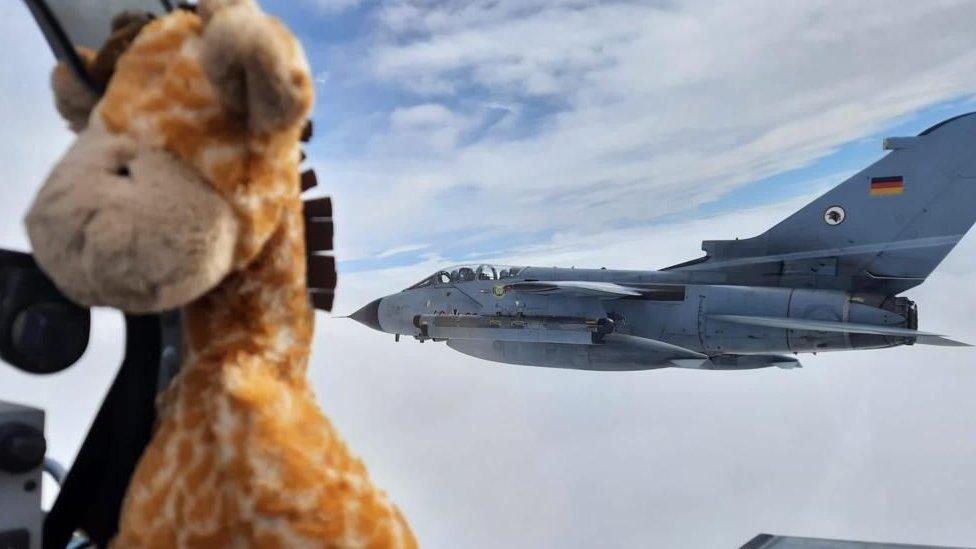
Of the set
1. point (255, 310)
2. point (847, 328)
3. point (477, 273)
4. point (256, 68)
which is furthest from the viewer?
point (477, 273)

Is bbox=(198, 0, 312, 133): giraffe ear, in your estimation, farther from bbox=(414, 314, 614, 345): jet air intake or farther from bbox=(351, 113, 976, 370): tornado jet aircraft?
bbox=(414, 314, 614, 345): jet air intake

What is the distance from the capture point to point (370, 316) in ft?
32.4

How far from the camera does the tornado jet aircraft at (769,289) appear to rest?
767 centimetres

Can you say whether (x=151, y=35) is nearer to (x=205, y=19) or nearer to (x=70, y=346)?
(x=205, y=19)

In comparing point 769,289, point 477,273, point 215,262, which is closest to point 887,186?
point 769,289

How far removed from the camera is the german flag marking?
8109mm

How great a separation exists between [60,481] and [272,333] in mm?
683

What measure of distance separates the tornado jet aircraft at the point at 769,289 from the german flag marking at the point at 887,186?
1 centimetres

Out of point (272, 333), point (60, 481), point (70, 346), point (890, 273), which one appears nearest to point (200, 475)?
point (272, 333)

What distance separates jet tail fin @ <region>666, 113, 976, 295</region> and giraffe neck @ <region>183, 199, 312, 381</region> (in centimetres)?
786

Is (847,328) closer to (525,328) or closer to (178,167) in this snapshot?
(525,328)

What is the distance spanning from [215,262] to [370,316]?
905cm

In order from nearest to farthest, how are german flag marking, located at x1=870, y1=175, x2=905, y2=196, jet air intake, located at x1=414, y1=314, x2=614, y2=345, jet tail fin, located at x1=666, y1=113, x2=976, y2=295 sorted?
jet tail fin, located at x1=666, y1=113, x2=976, y2=295, german flag marking, located at x1=870, y1=175, x2=905, y2=196, jet air intake, located at x1=414, y1=314, x2=614, y2=345

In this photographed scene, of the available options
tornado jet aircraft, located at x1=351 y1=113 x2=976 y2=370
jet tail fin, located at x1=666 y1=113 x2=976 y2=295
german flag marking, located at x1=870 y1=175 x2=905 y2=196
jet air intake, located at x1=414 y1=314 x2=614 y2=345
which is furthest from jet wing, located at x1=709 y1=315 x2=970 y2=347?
german flag marking, located at x1=870 y1=175 x2=905 y2=196
